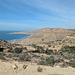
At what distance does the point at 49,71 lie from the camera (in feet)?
22.7

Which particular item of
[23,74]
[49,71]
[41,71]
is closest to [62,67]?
[49,71]

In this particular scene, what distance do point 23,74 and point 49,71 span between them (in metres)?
2.05

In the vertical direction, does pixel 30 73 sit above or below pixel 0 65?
below

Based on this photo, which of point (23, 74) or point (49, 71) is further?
point (49, 71)

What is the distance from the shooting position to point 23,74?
6348mm

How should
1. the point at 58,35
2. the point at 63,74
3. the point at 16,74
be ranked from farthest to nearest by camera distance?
the point at 58,35 < the point at 63,74 < the point at 16,74

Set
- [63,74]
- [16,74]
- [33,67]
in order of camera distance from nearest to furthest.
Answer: [16,74] < [63,74] < [33,67]

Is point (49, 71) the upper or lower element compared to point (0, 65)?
lower

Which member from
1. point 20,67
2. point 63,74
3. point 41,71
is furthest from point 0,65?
point 63,74

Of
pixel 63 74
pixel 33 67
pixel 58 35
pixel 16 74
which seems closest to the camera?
pixel 16 74

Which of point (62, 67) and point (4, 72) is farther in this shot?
point (62, 67)

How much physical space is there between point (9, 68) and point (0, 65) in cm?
85

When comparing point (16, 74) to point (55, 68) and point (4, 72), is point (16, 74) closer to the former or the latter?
point (4, 72)

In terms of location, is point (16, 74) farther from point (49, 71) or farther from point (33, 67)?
point (49, 71)
